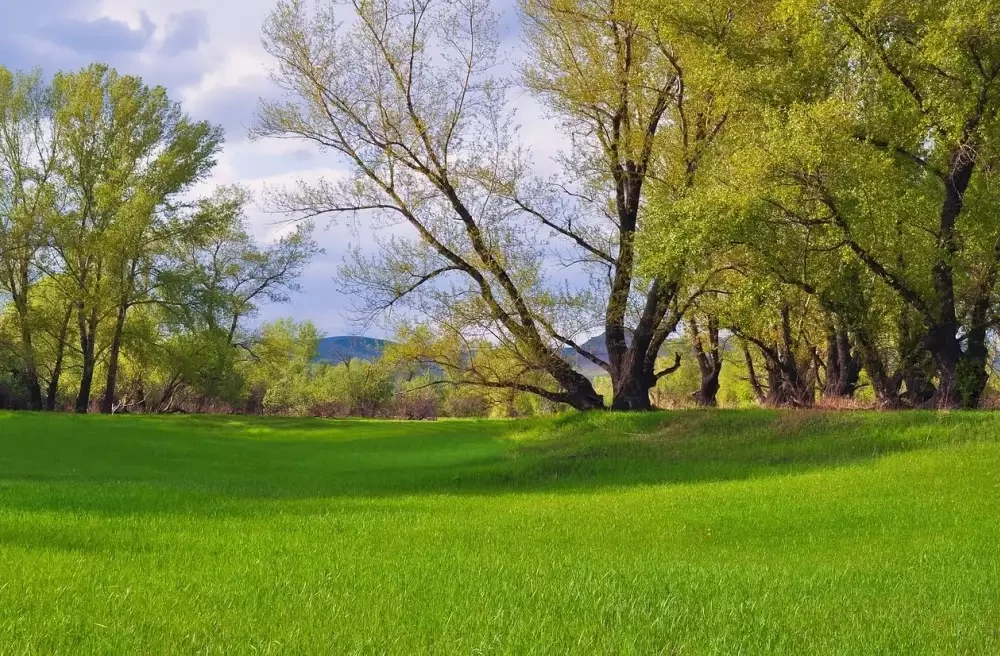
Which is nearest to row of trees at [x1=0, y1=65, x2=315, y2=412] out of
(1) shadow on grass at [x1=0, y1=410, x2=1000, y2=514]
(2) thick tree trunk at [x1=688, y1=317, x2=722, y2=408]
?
(1) shadow on grass at [x1=0, y1=410, x2=1000, y2=514]

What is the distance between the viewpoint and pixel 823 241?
22.0m

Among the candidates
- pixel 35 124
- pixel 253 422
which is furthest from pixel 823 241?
pixel 35 124

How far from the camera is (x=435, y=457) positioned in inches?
906

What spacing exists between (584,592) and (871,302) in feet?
67.6

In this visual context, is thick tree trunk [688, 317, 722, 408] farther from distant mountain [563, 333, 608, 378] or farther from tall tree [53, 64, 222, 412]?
tall tree [53, 64, 222, 412]

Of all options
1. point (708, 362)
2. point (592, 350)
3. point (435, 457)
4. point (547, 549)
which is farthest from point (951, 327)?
point (547, 549)

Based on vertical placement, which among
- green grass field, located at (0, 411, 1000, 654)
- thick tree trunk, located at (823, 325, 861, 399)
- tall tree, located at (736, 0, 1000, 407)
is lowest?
green grass field, located at (0, 411, 1000, 654)

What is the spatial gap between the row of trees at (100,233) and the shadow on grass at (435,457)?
12134mm

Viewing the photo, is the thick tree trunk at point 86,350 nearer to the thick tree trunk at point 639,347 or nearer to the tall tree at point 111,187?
the tall tree at point 111,187

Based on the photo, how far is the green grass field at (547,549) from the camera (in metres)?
5.00

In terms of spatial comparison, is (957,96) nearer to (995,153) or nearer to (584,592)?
(995,153)

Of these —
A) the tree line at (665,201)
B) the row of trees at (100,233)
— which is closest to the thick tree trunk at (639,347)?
the tree line at (665,201)

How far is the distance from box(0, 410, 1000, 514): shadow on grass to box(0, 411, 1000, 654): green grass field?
0.35 feet

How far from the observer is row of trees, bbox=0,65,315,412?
3806 cm
